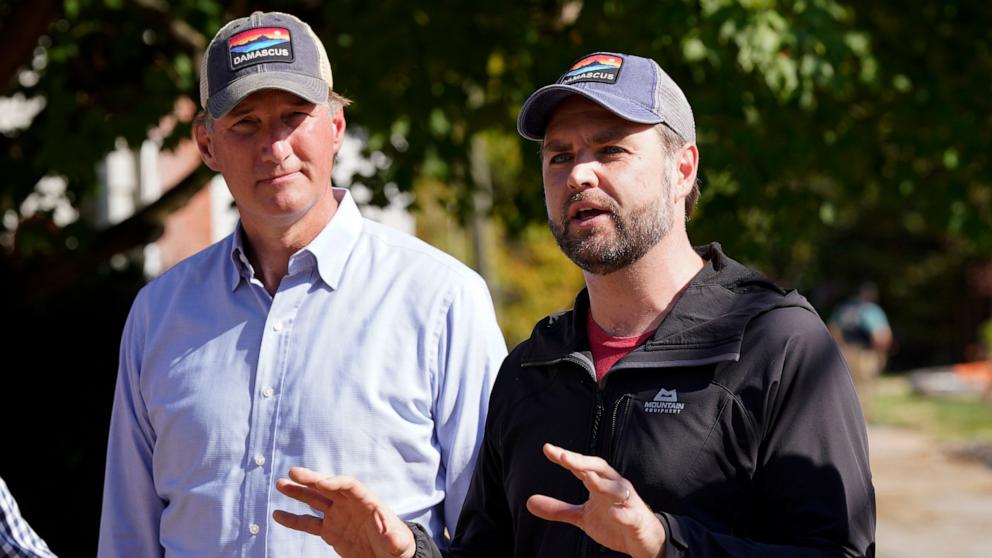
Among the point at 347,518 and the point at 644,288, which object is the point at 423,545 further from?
the point at 644,288

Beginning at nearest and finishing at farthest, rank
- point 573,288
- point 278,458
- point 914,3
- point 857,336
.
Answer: point 278,458, point 914,3, point 573,288, point 857,336

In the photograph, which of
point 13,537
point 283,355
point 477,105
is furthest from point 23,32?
point 13,537

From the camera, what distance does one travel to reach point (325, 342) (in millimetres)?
2736

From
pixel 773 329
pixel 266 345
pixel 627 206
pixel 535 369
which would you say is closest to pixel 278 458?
pixel 266 345

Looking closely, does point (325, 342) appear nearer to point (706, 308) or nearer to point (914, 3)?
point (706, 308)

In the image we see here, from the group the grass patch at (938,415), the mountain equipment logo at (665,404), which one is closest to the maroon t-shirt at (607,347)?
the mountain equipment logo at (665,404)

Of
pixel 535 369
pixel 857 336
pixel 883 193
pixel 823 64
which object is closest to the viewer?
pixel 535 369

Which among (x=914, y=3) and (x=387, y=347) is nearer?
(x=387, y=347)

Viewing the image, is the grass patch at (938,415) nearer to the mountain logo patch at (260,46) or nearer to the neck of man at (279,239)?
the neck of man at (279,239)

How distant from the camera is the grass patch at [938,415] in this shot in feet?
52.3

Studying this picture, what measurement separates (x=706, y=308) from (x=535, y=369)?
36cm

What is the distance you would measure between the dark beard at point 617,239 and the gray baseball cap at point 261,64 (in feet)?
2.50

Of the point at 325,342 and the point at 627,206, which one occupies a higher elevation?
the point at 627,206

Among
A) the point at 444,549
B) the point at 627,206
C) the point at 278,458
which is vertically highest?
the point at 627,206
